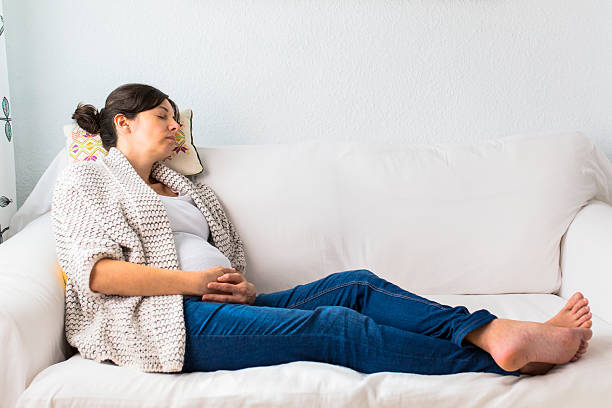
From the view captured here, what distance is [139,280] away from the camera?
4.89ft

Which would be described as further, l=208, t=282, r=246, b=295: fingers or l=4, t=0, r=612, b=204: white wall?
l=4, t=0, r=612, b=204: white wall

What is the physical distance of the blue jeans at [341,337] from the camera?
1.36 metres

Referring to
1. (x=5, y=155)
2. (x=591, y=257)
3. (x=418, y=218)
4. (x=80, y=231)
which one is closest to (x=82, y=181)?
(x=80, y=231)

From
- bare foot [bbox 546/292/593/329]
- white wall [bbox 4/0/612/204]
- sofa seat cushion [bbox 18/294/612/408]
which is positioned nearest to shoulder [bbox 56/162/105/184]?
sofa seat cushion [bbox 18/294/612/408]

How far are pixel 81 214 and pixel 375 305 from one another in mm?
755

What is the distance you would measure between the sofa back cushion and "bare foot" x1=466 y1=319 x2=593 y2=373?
1.90ft

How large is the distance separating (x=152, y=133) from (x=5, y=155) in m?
0.61

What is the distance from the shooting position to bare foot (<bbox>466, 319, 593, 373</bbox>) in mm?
1280

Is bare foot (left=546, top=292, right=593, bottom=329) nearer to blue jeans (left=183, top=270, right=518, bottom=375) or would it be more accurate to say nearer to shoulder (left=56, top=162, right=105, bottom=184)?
blue jeans (left=183, top=270, right=518, bottom=375)

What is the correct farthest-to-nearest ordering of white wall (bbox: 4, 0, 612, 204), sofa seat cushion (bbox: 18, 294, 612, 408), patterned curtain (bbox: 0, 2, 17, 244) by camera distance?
white wall (bbox: 4, 0, 612, 204)
patterned curtain (bbox: 0, 2, 17, 244)
sofa seat cushion (bbox: 18, 294, 612, 408)

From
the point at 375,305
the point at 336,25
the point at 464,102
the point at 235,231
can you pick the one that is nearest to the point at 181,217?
the point at 235,231

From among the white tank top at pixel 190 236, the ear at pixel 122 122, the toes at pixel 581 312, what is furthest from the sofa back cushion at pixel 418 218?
the toes at pixel 581 312

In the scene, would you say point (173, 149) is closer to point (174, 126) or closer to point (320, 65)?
point (174, 126)

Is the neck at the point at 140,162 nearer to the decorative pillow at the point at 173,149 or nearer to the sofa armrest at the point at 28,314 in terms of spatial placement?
the decorative pillow at the point at 173,149
